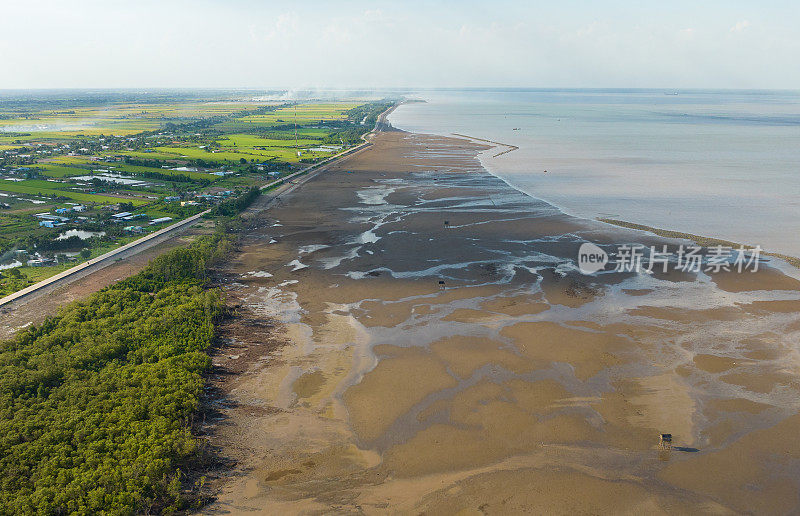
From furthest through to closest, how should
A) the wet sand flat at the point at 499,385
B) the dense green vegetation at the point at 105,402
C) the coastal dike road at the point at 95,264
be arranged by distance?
the coastal dike road at the point at 95,264 < the wet sand flat at the point at 499,385 < the dense green vegetation at the point at 105,402

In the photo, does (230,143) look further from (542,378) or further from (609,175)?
(542,378)

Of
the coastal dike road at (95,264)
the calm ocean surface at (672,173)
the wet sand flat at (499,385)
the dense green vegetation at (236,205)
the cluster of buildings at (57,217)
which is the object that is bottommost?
the wet sand flat at (499,385)

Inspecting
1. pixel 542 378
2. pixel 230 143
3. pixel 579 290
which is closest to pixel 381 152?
pixel 230 143

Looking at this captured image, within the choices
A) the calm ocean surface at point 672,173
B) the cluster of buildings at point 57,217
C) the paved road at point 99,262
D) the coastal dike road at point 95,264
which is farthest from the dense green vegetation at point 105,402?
the calm ocean surface at point 672,173

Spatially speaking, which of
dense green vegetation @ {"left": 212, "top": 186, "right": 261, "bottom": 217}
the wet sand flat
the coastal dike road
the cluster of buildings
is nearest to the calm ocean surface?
the wet sand flat

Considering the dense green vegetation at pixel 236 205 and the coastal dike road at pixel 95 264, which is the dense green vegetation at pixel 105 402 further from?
the dense green vegetation at pixel 236 205

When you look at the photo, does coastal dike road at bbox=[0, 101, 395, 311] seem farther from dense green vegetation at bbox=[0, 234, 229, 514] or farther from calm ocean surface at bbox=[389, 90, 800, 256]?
calm ocean surface at bbox=[389, 90, 800, 256]

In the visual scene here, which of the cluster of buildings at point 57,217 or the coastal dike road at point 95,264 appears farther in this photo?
the cluster of buildings at point 57,217
